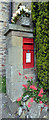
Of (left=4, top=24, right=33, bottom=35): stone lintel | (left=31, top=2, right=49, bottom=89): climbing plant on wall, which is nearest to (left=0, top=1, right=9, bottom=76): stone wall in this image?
(left=4, top=24, right=33, bottom=35): stone lintel

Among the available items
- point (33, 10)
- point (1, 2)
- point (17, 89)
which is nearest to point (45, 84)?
point (17, 89)

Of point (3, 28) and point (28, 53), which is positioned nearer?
point (28, 53)

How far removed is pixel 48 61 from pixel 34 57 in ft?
1.58

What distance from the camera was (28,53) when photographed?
2051mm

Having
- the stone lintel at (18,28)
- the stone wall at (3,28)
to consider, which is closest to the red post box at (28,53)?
the stone lintel at (18,28)

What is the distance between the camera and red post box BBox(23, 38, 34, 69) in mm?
2012

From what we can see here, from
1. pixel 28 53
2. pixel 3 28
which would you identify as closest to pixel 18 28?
pixel 28 53

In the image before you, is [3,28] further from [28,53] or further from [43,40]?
[43,40]

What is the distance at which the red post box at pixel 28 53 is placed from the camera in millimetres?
2012

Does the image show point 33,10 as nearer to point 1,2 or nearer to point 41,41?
point 41,41

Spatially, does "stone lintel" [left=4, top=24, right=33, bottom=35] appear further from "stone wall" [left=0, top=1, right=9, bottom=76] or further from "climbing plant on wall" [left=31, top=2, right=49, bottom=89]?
"stone wall" [left=0, top=1, right=9, bottom=76]

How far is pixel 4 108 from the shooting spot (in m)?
2.21

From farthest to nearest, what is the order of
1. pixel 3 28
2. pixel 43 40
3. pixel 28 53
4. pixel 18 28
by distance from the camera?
1. pixel 3 28
2. pixel 28 53
3. pixel 18 28
4. pixel 43 40

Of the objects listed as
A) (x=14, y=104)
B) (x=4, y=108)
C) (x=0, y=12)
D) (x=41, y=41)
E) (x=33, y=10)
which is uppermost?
(x=0, y=12)
